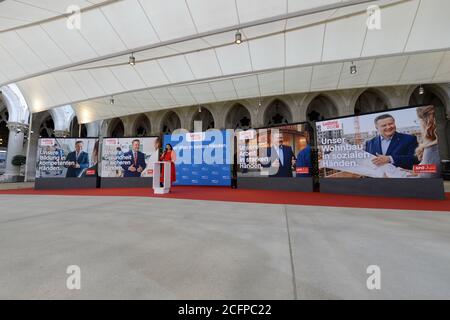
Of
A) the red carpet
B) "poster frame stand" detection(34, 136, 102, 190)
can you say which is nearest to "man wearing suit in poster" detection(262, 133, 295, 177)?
the red carpet

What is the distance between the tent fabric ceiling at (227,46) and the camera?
616 centimetres

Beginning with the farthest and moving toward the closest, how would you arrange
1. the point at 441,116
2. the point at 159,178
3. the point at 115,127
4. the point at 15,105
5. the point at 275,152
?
the point at 115,127 < the point at 15,105 < the point at 441,116 < the point at 275,152 < the point at 159,178

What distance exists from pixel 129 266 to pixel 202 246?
0.66 m

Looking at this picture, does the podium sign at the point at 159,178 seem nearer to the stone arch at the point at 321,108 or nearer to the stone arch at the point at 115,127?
the stone arch at the point at 321,108

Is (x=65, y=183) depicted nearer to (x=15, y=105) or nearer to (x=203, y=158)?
(x=203, y=158)

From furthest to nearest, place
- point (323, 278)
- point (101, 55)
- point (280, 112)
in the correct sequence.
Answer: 1. point (280, 112)
2. point (101, 55)
3. point (323, 278)

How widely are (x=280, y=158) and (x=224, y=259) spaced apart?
7079mm

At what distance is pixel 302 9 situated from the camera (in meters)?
5.53

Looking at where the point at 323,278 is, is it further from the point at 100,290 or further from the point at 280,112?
the point at 280,112

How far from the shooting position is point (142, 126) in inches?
889

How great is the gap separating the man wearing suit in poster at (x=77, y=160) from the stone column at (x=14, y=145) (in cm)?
1090

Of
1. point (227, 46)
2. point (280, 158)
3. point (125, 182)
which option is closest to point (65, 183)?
point (125, 182)

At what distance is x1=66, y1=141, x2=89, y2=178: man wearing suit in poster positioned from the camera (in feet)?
31.7
